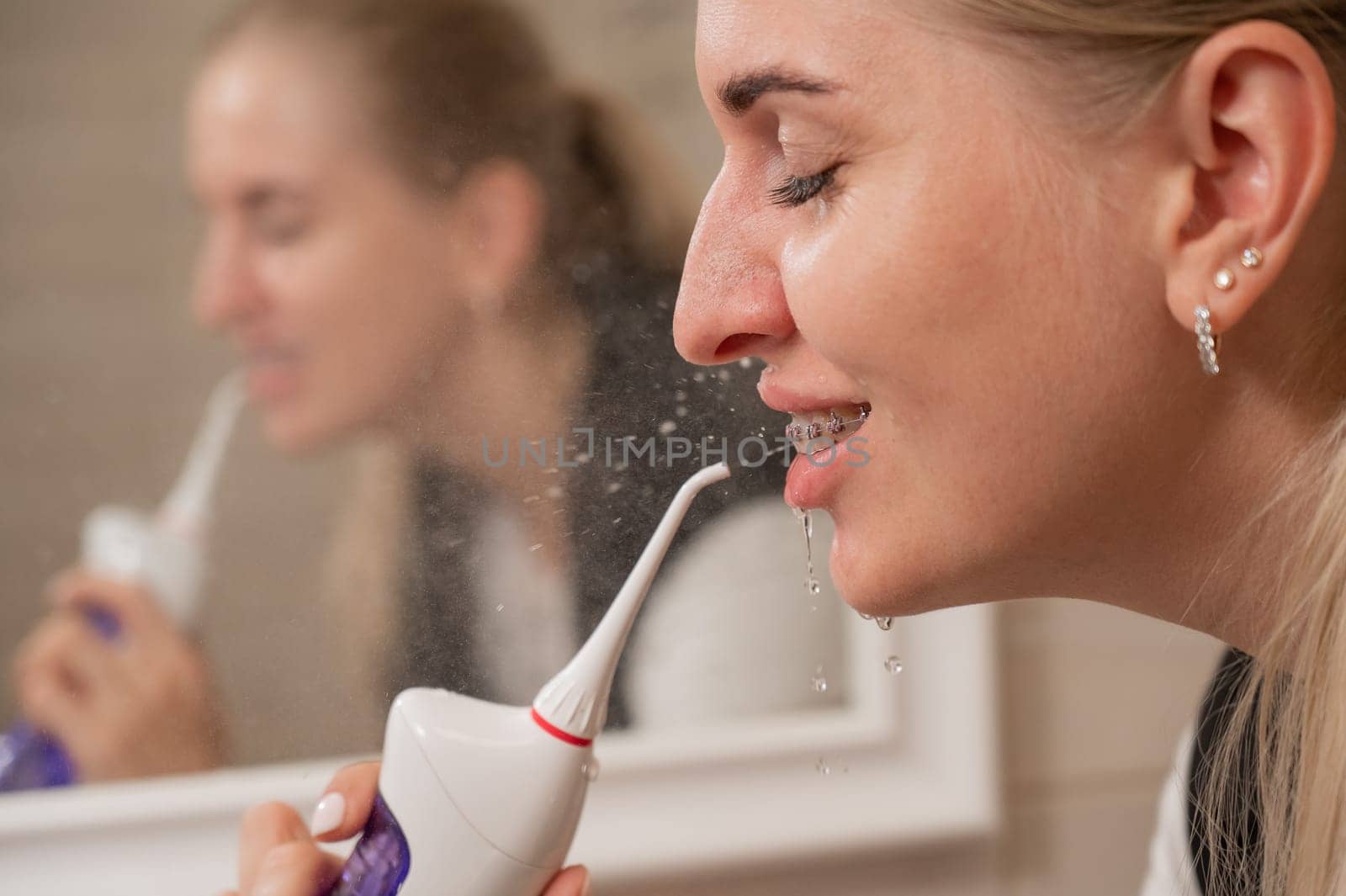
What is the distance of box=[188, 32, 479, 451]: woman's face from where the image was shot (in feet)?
1.64

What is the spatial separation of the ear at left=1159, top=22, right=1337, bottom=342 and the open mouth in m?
0.11

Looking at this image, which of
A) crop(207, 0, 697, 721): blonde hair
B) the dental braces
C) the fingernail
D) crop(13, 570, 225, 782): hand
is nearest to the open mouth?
the dental braces

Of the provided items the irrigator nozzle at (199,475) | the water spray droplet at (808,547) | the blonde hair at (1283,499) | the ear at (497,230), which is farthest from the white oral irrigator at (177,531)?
the blonde hair at (1283,499)

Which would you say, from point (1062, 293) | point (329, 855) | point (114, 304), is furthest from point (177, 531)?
point (1062, 293)

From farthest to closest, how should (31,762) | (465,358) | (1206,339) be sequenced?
(31,762) < (465,358) < (1206,339)

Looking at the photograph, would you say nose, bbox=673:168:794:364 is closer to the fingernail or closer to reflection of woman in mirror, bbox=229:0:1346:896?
reflection of woman in mirror, bbox=229:0:1346:896

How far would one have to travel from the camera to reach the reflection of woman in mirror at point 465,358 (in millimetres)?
437

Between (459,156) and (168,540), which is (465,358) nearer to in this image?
(459,156)

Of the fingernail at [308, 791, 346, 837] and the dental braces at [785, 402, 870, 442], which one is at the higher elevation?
the dental braces at [785, 402, 870, 442]

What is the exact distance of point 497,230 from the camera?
0.49m

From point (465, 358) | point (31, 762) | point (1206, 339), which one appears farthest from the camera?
point (31, 762)

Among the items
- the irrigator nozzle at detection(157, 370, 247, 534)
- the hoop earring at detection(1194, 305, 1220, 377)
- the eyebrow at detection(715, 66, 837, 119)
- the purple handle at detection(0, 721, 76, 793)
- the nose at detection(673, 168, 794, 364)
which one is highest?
the eyebrow at detection(715, 66, 837, 119)

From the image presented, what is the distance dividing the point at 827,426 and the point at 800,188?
0.08 metres

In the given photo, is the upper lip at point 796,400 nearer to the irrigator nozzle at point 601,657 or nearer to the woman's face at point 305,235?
the irrigator nozzle at point 601,657
